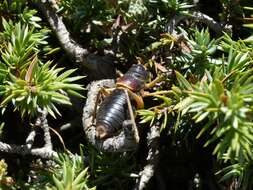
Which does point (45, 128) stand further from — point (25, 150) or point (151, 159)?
point (151, 159)

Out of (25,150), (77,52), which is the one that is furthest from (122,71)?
(25,150)

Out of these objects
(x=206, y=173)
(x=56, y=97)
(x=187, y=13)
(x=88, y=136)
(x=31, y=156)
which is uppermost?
(x=187, y=13)

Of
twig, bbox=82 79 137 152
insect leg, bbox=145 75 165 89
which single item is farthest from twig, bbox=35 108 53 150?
insect leg, bbox=145 75 165 89

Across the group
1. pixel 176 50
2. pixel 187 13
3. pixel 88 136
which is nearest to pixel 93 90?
pixel 88 136

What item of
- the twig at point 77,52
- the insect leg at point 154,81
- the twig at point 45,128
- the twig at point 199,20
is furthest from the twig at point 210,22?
the twig at point 45,128

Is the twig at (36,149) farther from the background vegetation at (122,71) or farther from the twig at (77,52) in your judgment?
the twig at (77,52)

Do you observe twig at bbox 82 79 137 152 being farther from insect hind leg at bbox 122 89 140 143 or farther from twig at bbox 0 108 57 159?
twig at bbox 0 108 57 159

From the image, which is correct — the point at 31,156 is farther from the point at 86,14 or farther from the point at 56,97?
the point at 86,14
